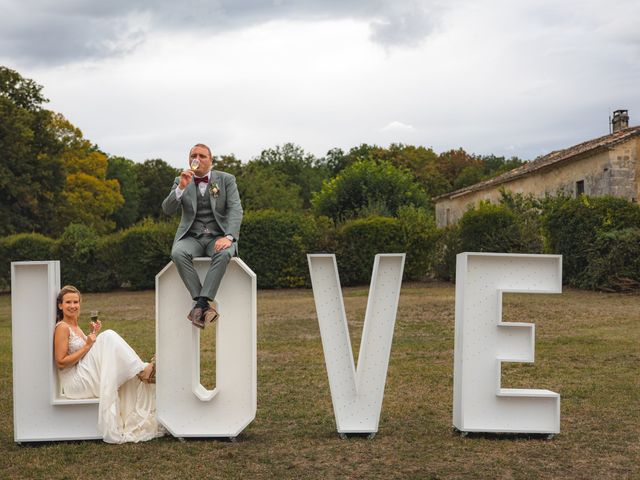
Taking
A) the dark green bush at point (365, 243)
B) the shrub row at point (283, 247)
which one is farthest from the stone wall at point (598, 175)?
the dark green bush at point (365, 243)

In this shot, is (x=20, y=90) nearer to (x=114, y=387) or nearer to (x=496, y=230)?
(x=496, y=230)

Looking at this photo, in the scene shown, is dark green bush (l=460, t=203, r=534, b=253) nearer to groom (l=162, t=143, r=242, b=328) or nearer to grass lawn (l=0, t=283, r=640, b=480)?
grass lawn (l=0, t=283, r=640, b=480)

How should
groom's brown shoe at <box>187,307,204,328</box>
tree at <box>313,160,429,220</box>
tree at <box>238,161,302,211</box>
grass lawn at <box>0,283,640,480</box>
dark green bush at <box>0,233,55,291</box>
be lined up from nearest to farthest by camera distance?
grass lawn at <box>0,283,640,480</box> < groom's brown shoe at <box>187,307,204,328</box> < dark green bush at <box>0,233,55,291</box> < tree at <box>313,160,429,220</box> < tree at <box>238,161,302,211</box>

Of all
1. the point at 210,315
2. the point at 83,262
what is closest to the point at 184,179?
the point at 210,315

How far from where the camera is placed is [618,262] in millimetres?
22062

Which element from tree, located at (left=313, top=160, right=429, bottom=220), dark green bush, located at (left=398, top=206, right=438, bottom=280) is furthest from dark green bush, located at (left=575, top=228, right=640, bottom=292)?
tree, located at (left=313, top=160, right=429, bottom=220)

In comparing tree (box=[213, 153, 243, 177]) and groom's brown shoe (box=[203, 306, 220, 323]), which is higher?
tree (box=[213, 153, 243, 177])

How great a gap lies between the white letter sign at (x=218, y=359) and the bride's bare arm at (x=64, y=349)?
610 mm

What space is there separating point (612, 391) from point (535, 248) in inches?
702

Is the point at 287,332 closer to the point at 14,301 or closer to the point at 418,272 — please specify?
the point at 14,301

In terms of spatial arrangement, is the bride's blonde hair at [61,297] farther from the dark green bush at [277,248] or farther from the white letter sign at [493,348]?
the dark green bush at [277,248]

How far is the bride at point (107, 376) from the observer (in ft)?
21.5

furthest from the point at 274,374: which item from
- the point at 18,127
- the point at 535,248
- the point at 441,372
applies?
the point at 18,127

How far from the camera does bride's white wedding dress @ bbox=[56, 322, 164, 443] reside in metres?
6.56
